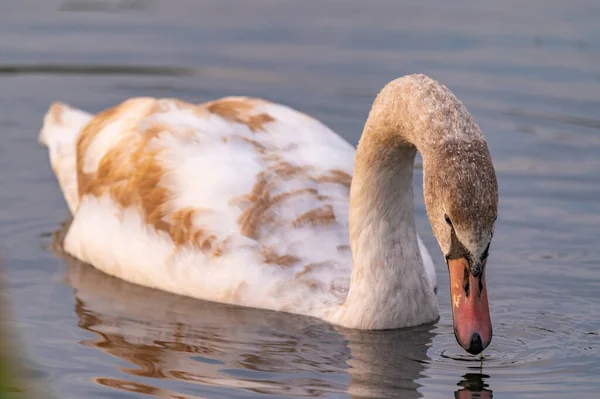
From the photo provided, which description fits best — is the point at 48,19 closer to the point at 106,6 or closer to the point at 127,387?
the point at 106,6

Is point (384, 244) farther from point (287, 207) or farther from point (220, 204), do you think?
point (220, 204)

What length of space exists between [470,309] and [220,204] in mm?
2532

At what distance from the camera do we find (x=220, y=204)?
26.6 ft

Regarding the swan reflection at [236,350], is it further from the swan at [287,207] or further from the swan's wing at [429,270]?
the swan's wing at [429,270]

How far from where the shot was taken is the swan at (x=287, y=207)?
243 inches

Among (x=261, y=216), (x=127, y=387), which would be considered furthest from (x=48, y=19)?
(x=127, y=387)

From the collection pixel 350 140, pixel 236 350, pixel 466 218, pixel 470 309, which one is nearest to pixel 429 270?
pixel 236 350

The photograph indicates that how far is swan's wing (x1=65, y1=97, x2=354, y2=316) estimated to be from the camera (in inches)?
310

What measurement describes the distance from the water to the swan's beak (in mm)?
568

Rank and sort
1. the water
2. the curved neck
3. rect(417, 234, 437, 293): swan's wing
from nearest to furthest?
the water, the curved neck, rect(417, 234, 437, 293): swan's wing

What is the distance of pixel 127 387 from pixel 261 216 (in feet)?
5.77

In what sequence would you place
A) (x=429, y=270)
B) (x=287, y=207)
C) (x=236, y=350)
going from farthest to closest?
(x=429, y=270) < (x=287, y=207) < (x=236, y=350)

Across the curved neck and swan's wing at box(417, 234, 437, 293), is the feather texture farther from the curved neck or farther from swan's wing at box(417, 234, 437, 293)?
the curved neck

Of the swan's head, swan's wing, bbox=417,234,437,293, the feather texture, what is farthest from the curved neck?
the swan's head
